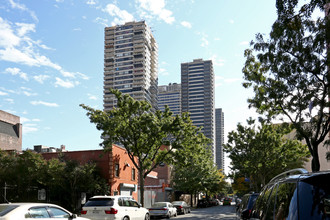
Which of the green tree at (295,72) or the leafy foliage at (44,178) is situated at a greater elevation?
the green tree at (295,72)

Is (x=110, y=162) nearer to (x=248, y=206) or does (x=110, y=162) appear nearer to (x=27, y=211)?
(x=248, y=206)

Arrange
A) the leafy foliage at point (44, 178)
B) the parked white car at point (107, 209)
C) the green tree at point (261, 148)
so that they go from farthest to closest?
the green tree at point (261, 148)
the leafy foliage at point (44, 178)
the parked white car at point (107, 209)

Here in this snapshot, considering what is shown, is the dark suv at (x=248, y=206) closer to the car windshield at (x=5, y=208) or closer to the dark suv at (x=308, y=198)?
the dark suv at (x=308, y=198)

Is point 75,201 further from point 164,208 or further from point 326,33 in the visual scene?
point 326,33

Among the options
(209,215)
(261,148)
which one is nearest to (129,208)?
(209,215)

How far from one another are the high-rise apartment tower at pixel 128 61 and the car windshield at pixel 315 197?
15597cm

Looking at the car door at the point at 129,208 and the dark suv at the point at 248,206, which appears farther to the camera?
the car door at the point at 129,208

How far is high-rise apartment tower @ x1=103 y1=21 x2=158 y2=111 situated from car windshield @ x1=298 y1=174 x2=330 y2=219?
156 meters

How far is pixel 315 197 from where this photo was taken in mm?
3350

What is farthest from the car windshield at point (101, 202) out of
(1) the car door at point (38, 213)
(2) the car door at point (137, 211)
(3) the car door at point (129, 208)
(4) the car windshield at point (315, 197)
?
(4) the car windshield at point (315, 197)

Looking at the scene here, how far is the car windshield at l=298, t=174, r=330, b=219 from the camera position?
3266mm

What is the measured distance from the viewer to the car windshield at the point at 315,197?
10.7ft

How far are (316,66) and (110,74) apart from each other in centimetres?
15508

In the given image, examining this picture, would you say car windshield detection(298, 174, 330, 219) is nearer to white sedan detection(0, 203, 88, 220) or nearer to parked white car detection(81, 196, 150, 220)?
white sedan detection(0, 203, 88, 220)
